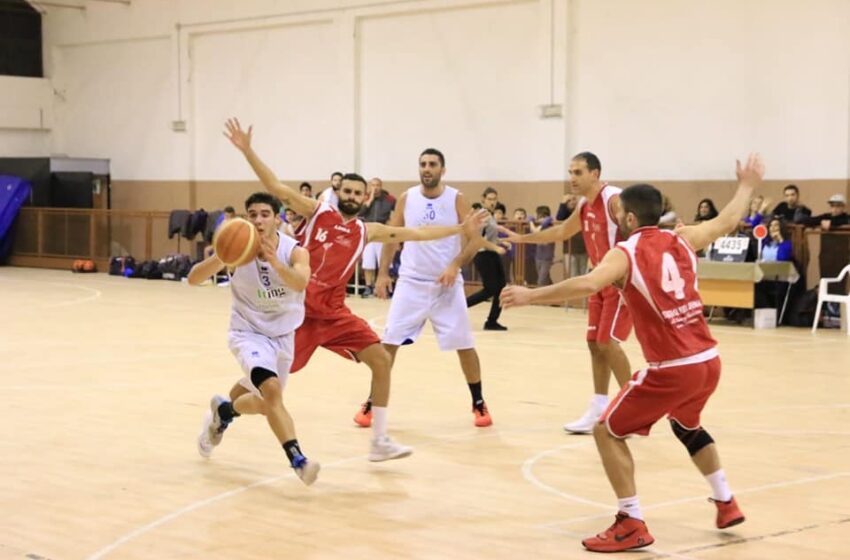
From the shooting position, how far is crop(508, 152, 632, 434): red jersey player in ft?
29.6

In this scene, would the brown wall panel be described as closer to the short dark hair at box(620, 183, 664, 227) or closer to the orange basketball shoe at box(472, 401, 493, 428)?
the orange basketball shoe at box(472, 401, 493, 428)

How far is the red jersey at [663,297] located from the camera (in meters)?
6.00

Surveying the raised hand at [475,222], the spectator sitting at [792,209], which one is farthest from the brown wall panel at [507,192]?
the raised hand at [475,222]

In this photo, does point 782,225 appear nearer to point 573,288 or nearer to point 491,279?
point 491,279

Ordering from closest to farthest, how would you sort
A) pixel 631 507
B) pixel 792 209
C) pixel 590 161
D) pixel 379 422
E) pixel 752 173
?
pixel 631 507 → pixel 752 173 → pixel 379 422 → pixel 590 161 → pixel 792 209

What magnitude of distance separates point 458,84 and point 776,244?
8177 millimetres

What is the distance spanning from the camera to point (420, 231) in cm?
886

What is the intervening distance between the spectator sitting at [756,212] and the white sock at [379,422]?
36.9ft

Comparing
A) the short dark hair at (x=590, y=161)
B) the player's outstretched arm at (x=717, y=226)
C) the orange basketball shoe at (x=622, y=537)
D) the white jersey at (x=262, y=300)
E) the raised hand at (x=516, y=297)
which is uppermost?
the short dark hair at (x=590, y=161)

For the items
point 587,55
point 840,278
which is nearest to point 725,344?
point 840,278

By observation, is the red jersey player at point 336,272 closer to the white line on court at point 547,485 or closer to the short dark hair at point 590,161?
the white line on court at point 547,485

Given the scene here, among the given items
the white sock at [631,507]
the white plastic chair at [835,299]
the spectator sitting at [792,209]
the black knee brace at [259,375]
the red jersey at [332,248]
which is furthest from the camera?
the spectator sitting at [792,209]

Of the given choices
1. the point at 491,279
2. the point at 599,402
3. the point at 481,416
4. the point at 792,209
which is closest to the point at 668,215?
the point at 792,209

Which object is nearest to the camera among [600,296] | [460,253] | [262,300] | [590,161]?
[262,300]
